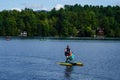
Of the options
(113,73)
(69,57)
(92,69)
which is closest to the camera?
(113,73)

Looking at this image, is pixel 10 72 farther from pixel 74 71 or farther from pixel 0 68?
pixel 74 71

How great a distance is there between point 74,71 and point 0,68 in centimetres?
1027

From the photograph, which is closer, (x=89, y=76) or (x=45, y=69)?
(x=89, y=76)

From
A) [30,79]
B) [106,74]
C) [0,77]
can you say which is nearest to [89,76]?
[106,74]

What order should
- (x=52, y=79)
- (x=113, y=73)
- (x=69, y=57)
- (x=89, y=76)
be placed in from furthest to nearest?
(x=69, y=57) < (x=113, y=73) < (x=89, y=76) < (x=52, y=79)

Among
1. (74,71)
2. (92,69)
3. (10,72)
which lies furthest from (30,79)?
(92,69)

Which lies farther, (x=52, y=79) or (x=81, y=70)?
(x=81, y=70)

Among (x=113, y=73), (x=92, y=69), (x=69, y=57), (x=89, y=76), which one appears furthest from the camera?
(x=69, y=57)

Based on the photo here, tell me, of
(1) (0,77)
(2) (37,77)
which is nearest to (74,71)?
(2) (37,77)

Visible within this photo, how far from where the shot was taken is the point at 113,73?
5259cm

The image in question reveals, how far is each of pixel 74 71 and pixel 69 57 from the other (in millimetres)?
7855

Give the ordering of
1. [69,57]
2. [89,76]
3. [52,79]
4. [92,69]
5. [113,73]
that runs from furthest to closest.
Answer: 1. [69,57]
2. [92,69]
3. [113,73]
4. [89,76]
5. [52,79]

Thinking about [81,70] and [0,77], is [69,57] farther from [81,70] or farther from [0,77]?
[0,77]

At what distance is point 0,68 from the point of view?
182ft
